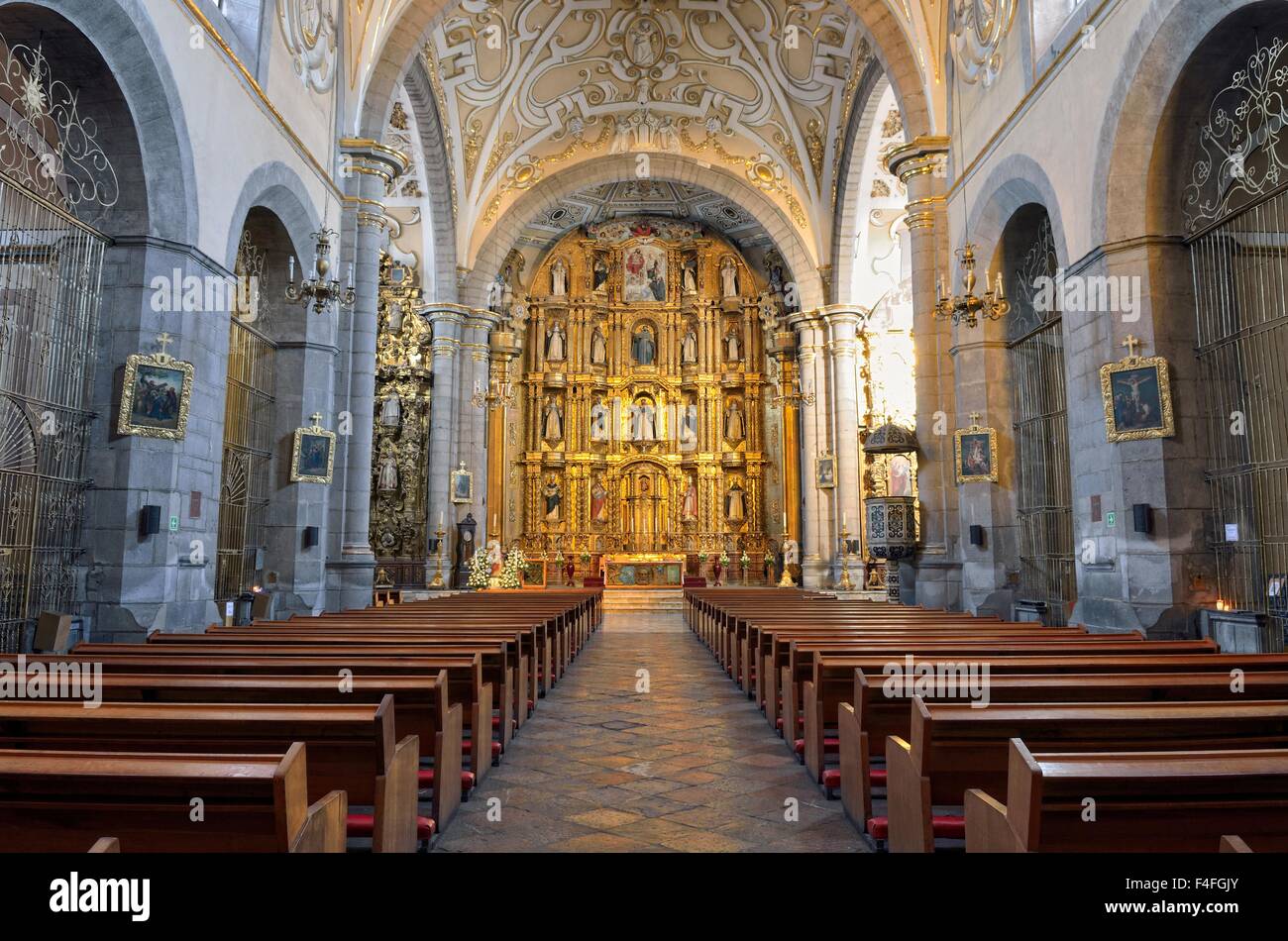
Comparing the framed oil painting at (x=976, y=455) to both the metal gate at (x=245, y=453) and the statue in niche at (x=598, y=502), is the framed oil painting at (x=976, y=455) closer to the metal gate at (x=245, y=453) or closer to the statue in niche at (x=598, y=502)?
the metal gate at (x=245, y=453)

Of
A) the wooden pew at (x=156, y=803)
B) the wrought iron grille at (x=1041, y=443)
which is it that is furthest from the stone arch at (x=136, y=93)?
the wrought iron grille at (x=1041, y=443)

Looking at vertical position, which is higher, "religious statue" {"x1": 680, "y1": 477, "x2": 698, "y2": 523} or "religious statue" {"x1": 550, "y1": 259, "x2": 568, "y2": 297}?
"religious statue" {"x1": 550, "y1": 259, "x2": 568, "y2": 297}

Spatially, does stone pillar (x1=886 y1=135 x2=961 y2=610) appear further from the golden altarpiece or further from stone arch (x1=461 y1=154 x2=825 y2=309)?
the golden altarpiece

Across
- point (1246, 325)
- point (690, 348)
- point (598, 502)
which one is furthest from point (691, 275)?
point (1246, 325)

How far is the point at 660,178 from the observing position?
73.6ft

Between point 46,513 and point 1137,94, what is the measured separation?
35.7 ft

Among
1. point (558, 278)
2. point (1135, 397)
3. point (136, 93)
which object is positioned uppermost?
point (558, 278)

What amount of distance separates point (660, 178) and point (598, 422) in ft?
25.9

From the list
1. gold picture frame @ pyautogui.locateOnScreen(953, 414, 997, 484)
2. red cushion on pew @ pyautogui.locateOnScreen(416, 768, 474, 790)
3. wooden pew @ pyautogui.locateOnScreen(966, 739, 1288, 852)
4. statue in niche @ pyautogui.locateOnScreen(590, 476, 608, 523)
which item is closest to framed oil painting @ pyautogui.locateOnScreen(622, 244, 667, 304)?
statue in niche @ pyautogui.locateOnScreen(590, 476, 608, 523)

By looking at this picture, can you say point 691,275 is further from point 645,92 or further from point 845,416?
point 845,416

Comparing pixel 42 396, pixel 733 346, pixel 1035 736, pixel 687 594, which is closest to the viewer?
pixel 1035 736

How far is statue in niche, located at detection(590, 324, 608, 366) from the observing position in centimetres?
2666

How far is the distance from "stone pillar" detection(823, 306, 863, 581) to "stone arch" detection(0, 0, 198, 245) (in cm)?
1631
